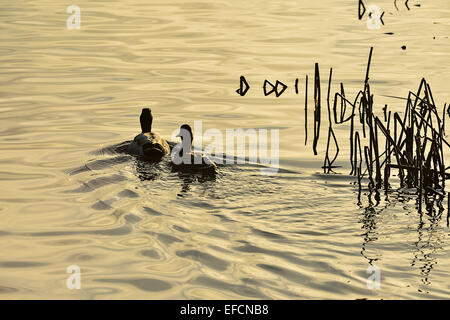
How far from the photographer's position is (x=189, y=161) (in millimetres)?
11281

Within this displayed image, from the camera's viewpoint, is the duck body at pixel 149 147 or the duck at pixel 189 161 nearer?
the duck at pixel 189 161

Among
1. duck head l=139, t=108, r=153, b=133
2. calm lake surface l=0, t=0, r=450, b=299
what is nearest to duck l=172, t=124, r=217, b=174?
calm lake surface l=0, t=0, r=450, b=299

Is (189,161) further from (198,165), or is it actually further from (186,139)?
(186,139)

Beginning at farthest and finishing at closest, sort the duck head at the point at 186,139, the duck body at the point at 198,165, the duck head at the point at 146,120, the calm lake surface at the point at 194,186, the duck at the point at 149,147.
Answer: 1. the duck head at the point at 146,120
2. the duck at the point at 149,147
3. the duck head at the point at 186,139
4. the duck body at the point at 198,165
5. the calm lake surface at the point at 194,186

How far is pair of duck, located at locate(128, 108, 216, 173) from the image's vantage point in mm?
11172

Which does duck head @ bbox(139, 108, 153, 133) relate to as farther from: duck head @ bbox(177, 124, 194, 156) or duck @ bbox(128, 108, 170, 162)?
duck head @ bbox(177, 124, 194, 156)

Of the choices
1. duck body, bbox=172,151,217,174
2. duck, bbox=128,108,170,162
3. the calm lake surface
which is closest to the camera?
the calm lake surface

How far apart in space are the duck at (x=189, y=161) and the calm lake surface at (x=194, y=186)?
22cm

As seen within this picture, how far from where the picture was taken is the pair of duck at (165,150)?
36.7 ft

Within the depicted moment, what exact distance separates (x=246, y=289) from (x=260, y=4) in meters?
23.6

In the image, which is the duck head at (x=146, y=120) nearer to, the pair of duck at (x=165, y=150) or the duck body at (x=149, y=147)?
the pair of duck at (x=165, y=150)

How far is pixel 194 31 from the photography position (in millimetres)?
24547

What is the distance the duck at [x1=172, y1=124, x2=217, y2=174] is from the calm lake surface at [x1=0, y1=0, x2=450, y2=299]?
22cm

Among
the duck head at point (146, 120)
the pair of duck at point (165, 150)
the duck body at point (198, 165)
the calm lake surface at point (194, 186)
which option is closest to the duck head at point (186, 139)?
the pair of duck at point (165, 150)
